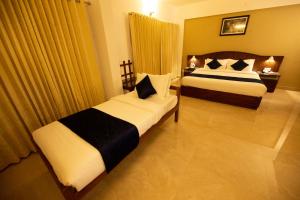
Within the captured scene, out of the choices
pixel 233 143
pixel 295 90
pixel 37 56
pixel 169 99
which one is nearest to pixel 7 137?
pixel 37 56

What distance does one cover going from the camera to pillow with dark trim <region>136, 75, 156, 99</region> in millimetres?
2201

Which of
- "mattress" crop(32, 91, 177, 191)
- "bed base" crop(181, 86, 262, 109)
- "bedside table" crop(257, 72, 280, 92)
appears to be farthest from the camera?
"bedside table" crop(257, 72, 280, 92)

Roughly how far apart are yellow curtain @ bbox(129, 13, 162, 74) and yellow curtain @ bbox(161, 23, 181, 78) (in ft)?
0.77

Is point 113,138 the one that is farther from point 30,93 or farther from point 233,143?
point 233,143

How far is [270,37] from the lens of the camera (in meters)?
3.81

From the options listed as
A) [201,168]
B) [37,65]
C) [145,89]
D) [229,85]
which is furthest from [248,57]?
[37,65]

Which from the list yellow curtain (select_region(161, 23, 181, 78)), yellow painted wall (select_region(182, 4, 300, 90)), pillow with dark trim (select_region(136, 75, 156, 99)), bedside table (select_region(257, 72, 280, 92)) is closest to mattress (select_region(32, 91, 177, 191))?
pillow with dark trim (select_region(136, 75, 156, 99))

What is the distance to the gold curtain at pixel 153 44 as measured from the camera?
128 inches

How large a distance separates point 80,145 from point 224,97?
3261 millimetres

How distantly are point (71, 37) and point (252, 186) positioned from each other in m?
3.25

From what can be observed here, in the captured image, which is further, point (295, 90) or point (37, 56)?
point (295, 90)

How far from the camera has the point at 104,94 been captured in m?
2.89

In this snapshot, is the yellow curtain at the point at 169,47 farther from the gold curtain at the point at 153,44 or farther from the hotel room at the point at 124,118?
the hotel room at the point at 124,118

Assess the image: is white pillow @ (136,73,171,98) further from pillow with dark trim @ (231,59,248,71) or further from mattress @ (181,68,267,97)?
pillow with dark trim @ (231,59,248,71)
